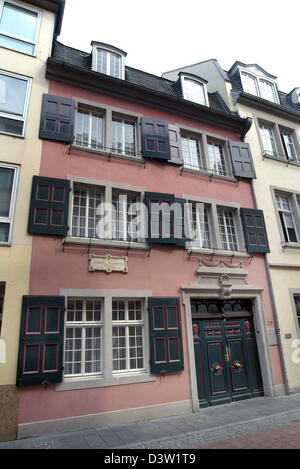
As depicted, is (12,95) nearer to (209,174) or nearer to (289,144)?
(209,174)

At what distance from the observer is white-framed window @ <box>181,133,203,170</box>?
1038 cm

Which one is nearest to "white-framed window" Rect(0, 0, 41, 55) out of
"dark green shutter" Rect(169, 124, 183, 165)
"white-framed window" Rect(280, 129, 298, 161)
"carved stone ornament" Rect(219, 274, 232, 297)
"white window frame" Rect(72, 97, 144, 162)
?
"white window frame" Rect(72, 97, 144, 162)

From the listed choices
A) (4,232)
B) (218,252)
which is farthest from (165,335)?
(4,232)

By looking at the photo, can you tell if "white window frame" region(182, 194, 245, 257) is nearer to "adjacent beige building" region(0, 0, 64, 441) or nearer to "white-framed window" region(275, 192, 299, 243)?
"white-framed window" region(275, 192, 299, 243)

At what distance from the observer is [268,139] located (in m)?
12.6

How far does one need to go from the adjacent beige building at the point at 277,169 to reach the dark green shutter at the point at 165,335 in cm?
367

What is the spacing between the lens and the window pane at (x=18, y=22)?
8.80 meters

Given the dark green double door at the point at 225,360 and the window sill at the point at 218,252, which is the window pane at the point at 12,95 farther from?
the dark green double door at the point at 225,360

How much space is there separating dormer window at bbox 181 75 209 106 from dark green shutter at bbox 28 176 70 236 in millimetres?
6995

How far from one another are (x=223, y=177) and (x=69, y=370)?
7.92 meters

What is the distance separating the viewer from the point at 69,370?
6684 millimetres

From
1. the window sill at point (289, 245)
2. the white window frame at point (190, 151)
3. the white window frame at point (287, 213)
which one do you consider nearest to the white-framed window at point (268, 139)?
the white window frame at point (287, 213)

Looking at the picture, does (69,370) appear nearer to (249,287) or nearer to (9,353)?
(9,353)

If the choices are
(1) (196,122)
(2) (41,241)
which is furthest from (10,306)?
(1) (196,122)
